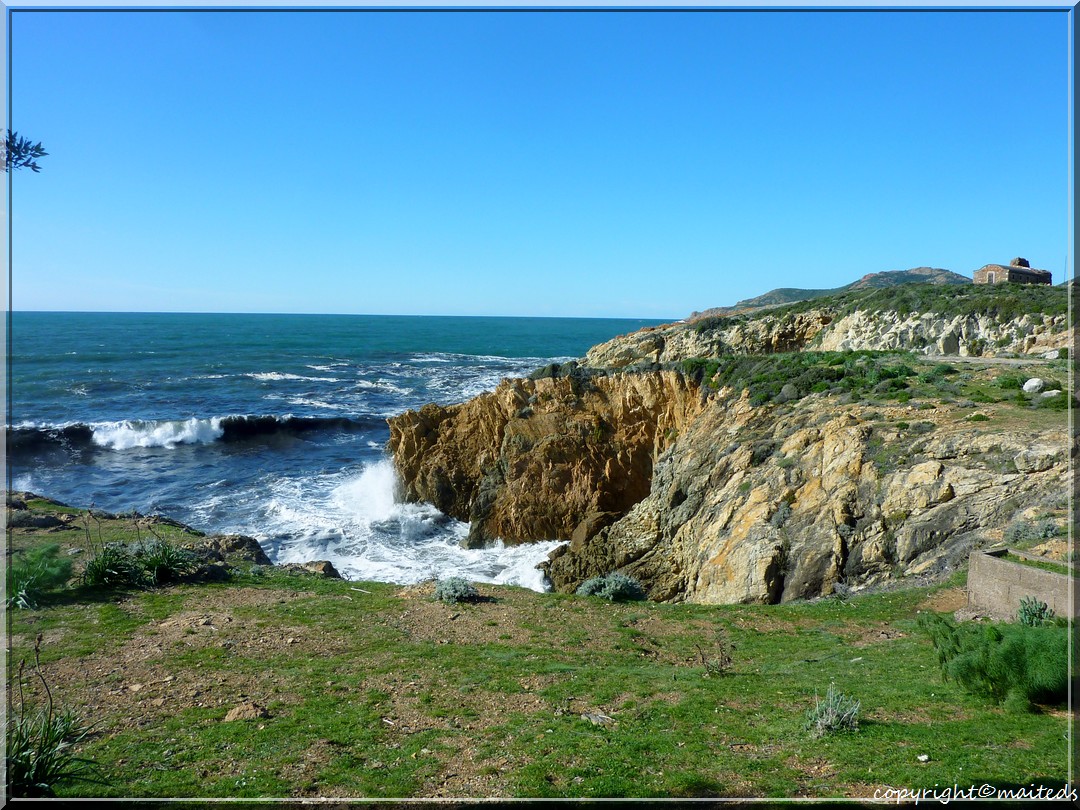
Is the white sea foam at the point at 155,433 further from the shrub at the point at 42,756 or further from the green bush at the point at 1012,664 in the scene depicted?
the green bush at the point at 1012,664

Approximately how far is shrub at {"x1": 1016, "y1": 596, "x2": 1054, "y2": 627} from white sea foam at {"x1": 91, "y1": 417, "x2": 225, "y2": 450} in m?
36.8

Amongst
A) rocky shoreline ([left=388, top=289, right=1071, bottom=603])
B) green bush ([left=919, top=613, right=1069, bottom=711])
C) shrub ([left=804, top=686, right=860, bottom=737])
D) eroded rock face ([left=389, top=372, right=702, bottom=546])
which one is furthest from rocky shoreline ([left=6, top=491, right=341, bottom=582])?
green bush ([left=919, top=613, right=1069, bottom=711])

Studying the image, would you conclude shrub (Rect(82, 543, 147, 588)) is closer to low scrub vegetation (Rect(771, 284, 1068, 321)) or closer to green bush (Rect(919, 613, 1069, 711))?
green bush (Rect(919, 613, 1069, 711))

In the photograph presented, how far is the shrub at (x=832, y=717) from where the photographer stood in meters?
5.64

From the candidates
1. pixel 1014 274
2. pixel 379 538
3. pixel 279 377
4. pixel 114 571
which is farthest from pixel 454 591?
pixel 279 377

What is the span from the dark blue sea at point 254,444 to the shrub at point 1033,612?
1049cm

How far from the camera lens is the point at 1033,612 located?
779 cm

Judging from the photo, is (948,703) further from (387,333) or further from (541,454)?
(387,333)

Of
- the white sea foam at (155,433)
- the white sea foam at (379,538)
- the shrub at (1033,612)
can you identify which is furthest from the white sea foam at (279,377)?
the shrub at (1033,612)

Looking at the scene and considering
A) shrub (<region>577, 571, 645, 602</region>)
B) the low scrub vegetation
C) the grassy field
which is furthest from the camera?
the low scrub vegetation

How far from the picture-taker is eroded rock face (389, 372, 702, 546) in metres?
21.3

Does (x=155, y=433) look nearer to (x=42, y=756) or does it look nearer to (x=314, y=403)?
(x=314, y=403)

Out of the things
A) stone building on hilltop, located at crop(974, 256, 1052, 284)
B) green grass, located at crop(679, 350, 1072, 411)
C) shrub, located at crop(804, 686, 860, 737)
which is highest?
stone building on hilltop, located at crop(974, 256, 1052, 284)

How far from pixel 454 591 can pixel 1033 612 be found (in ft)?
26.2
